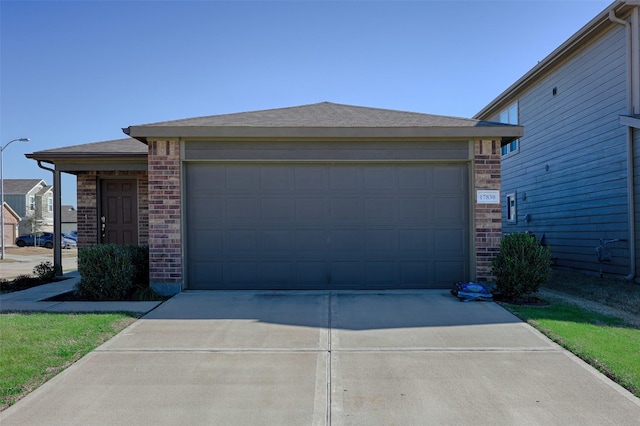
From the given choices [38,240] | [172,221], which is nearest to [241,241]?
[172,221]

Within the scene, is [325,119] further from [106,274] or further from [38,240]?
[38,240]

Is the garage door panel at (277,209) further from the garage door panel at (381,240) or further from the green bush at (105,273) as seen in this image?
the green bush at (105,273)

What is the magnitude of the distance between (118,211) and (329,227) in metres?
6.24

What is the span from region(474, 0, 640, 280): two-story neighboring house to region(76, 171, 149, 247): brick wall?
10.9 metres

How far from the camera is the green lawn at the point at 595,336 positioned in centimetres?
490

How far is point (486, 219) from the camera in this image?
873 cm

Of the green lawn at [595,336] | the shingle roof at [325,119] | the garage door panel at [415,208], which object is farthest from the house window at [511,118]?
the green lawn at [595,336]

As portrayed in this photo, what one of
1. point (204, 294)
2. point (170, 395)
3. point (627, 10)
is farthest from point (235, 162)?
point (627, 10)

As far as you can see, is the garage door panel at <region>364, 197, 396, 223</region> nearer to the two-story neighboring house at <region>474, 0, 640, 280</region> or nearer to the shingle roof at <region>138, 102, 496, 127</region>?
the shingle roof at <region>138, 102, 496, 127</region>

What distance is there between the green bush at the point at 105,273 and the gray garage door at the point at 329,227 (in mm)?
1135

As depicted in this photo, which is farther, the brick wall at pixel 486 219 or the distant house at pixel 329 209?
the distant house at pixel 329 209

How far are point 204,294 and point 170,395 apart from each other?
4206 mm

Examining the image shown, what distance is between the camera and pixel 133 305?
7746 millimetres

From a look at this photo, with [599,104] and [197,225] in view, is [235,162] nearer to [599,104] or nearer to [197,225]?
[197,225]
